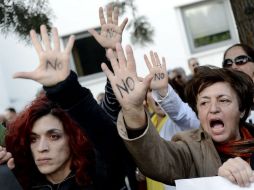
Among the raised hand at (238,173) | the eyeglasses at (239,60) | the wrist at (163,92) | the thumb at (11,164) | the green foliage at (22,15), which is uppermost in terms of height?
the green foliage at (22,15)

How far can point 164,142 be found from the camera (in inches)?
69.2

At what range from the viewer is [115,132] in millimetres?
1702

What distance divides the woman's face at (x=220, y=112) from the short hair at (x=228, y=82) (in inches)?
0.8

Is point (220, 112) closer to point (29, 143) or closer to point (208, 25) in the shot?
point (29, 143)

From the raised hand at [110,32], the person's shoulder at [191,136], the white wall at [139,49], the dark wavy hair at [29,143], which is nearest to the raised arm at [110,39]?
the raised hand at [110,32]

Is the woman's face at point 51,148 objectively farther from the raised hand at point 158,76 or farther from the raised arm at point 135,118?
the raised hand at point 158,76

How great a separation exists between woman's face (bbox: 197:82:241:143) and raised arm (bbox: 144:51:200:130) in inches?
26.0

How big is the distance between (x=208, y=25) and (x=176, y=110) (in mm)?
7185

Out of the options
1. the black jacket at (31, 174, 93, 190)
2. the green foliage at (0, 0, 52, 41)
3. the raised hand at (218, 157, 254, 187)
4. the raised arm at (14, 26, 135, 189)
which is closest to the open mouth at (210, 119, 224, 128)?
the raised hand at (218, 157, 254, 187)

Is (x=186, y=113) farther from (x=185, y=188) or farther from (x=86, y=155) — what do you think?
(x=185, y=188)

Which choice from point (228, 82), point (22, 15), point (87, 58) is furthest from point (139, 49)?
point (228, 82)

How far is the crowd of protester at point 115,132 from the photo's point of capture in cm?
162

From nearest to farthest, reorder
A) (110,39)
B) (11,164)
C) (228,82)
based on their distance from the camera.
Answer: (11,164) < (228,82) < (110,39)

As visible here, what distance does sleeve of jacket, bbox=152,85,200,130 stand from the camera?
108 inches
